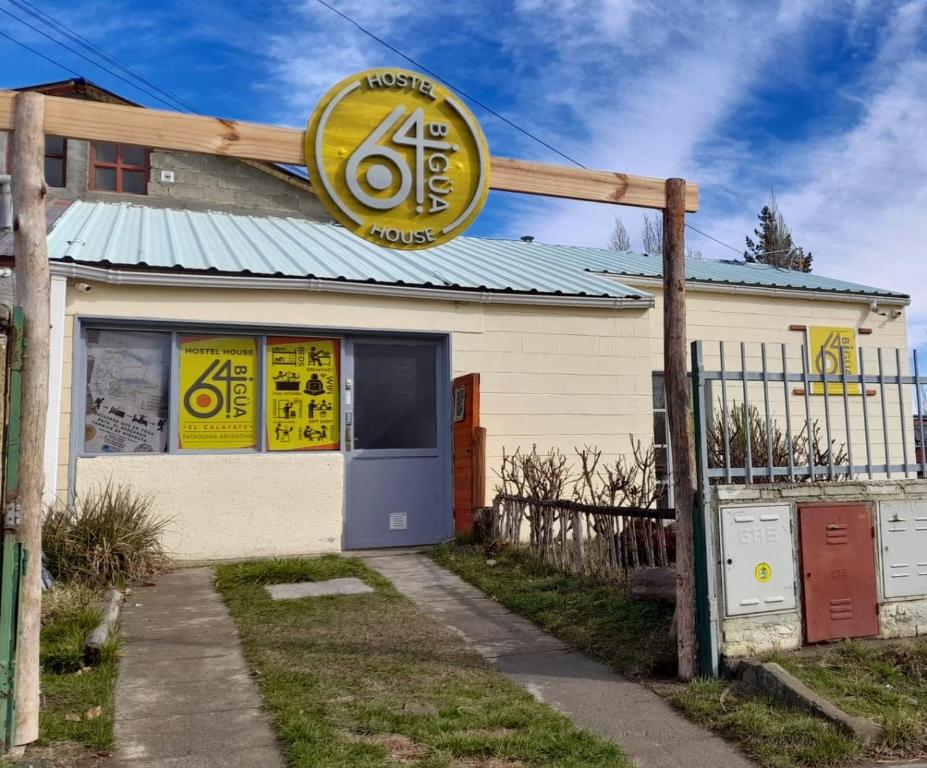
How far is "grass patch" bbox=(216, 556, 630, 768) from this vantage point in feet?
12.3

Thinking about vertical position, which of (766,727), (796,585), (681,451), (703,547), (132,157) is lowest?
(766,727)

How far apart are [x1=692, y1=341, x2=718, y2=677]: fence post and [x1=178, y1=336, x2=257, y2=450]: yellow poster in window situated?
5.43 meters

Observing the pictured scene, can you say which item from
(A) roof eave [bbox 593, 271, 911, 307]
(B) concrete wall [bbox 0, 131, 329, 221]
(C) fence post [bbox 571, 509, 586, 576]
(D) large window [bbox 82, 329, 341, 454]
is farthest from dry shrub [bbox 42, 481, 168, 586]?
(A) roof eave [bbox 593, 271, 911, 307]

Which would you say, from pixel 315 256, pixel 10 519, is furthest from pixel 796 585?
pixel 315 256

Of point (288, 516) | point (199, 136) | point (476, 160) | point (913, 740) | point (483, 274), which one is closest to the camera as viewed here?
point (913, 740)

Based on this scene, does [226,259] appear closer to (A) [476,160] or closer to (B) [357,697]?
(A) [476,160]

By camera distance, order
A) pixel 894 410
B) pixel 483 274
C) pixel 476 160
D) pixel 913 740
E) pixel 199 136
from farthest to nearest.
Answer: pixel 894 410 < pixel 483 274 < pixel 476 160 < pixel 199 136 < pixel 913 740

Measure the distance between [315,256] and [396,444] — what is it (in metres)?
2.61

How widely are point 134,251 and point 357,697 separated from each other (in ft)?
20.6

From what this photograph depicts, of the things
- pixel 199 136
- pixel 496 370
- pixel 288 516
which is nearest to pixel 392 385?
pixel 496 370

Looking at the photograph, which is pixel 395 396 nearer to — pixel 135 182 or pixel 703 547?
pixel 703 547

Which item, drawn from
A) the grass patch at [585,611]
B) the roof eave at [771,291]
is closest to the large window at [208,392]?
the grass patch at [585,611]

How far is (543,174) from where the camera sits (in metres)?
5.14

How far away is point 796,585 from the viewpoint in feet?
16.7
